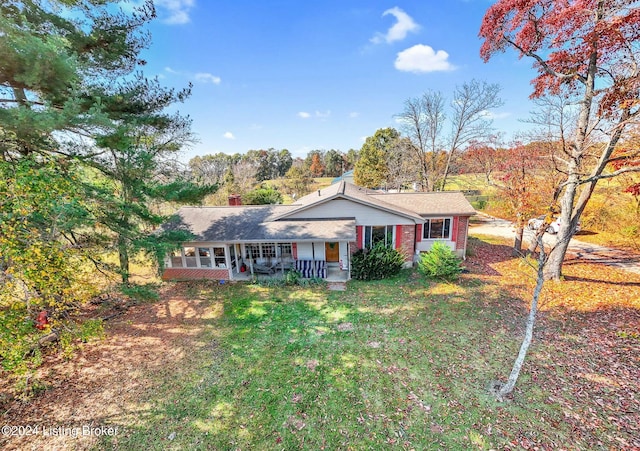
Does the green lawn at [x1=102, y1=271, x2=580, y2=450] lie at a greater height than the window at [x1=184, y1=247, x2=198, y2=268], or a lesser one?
lesser

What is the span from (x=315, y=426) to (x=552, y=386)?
5883 mm

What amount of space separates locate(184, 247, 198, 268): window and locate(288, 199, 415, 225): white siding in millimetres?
6724

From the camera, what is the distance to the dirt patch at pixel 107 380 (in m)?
5.83

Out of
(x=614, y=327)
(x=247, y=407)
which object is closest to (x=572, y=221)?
(x=614, y=327)

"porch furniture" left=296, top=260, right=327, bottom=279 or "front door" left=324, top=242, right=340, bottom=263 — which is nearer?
"porch furniture" left=296, top=260, right=327, bottom=279

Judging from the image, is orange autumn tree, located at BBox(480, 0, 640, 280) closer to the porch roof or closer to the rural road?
the rural road

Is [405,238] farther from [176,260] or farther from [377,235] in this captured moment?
[176,260]

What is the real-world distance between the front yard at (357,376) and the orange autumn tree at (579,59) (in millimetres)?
3396

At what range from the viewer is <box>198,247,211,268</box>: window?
46.8 ft

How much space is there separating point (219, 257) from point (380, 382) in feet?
34.4

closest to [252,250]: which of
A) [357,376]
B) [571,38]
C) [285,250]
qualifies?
[285,250]

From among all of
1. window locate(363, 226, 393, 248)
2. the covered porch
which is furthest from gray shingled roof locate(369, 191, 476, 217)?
the covered porch

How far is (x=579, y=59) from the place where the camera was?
1045 centimetres

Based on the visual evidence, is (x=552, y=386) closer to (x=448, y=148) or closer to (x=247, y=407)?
(x=247, y=407)
